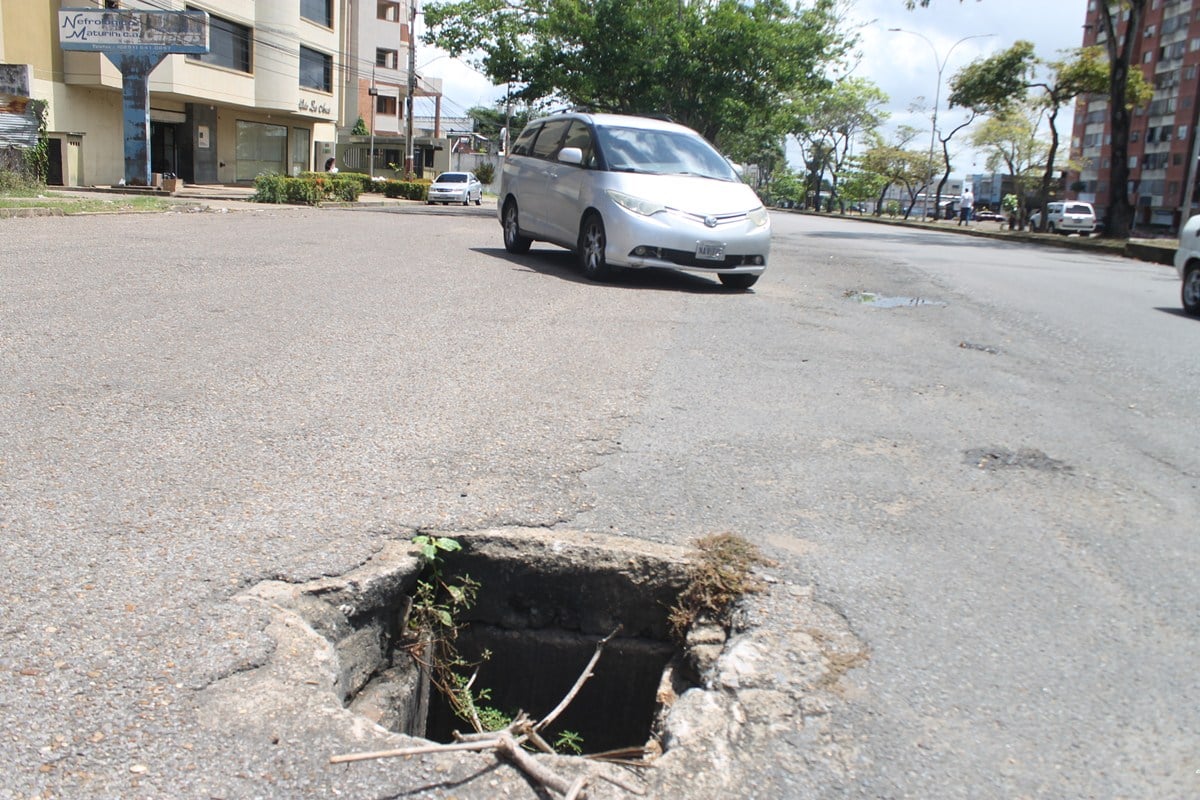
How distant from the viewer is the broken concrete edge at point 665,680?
2246 mm

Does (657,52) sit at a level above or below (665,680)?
above

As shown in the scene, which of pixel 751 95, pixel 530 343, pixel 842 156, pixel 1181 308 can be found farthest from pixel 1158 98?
pixel 530 343

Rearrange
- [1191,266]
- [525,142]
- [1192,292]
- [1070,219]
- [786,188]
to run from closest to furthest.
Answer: [1192,292] < [1191,266] < [525,142] < [1070,219] < [786,188]

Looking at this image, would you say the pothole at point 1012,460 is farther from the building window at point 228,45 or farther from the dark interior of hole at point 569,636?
the building window at point 228,45

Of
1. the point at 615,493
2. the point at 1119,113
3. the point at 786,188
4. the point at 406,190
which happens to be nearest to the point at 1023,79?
the point at 1119,113

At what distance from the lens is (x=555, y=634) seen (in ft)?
11.1

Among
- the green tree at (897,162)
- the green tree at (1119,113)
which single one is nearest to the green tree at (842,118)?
the green tree at (897,162)

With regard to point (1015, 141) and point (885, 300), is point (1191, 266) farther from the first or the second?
point (1015, 141)

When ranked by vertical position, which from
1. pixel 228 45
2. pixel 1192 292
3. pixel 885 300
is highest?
pixel 228 45

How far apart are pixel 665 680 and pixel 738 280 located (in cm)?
789

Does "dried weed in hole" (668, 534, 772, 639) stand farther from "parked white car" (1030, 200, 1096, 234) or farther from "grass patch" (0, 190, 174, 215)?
"parked white car" (1030, 200, 1096, 234)

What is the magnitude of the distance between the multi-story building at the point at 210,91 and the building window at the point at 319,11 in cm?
5

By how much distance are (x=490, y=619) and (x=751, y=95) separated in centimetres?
2964

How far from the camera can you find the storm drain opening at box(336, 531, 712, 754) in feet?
10.5
